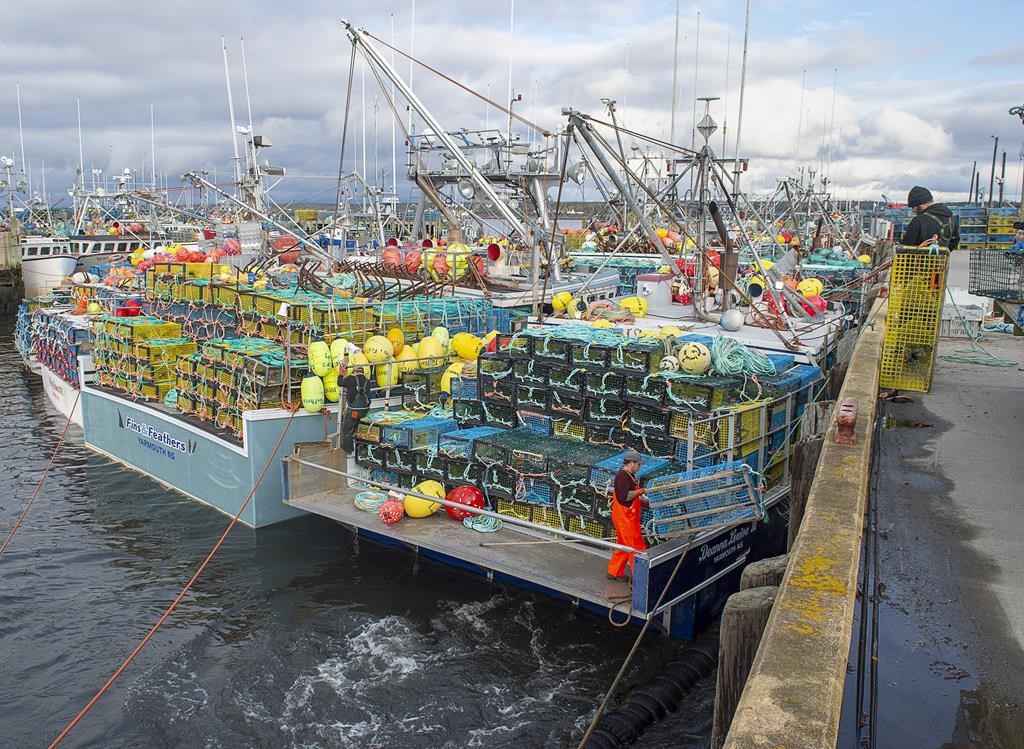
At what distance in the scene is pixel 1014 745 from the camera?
182 inches

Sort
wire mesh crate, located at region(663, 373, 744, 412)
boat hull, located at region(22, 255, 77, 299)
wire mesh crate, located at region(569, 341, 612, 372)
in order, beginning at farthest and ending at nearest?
boat hull, located at region(22, 255, 77, 299) < wire mesh crate, located at region(569, 341, 612, 372) < wire mesh crate, located at region(663, 373, 744, 412)

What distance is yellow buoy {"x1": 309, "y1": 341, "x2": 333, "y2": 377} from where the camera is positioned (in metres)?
15.8

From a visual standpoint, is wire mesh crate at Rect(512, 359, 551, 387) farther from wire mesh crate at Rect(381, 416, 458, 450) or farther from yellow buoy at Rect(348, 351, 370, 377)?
yellow buoy at Rect(348, 351, 370, 377)

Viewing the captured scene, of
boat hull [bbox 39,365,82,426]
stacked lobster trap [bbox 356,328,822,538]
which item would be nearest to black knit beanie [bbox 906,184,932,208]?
stacked lobster trap [bbox 356,328,822,538]

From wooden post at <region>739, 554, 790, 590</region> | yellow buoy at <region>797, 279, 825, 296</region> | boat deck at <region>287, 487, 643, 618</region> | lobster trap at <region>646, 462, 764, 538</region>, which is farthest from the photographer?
yellow buoy at <region>797, 279, 825, 296</region>

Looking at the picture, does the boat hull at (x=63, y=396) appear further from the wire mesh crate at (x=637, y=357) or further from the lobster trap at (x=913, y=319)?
the lobster trap at (x=913, y=319)

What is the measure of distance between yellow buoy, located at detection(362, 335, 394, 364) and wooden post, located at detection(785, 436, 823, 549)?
9.10 m

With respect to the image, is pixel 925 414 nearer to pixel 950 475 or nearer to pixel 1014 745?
pixel 950 475

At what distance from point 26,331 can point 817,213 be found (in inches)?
1664

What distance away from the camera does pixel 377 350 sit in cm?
1611

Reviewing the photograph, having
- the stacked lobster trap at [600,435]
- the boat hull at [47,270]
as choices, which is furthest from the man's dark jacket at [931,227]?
the boat hull at [47,270]

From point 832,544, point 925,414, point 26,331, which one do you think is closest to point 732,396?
point 925,414

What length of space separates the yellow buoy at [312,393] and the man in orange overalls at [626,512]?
7161 millimetres

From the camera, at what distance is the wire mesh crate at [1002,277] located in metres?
16.5
